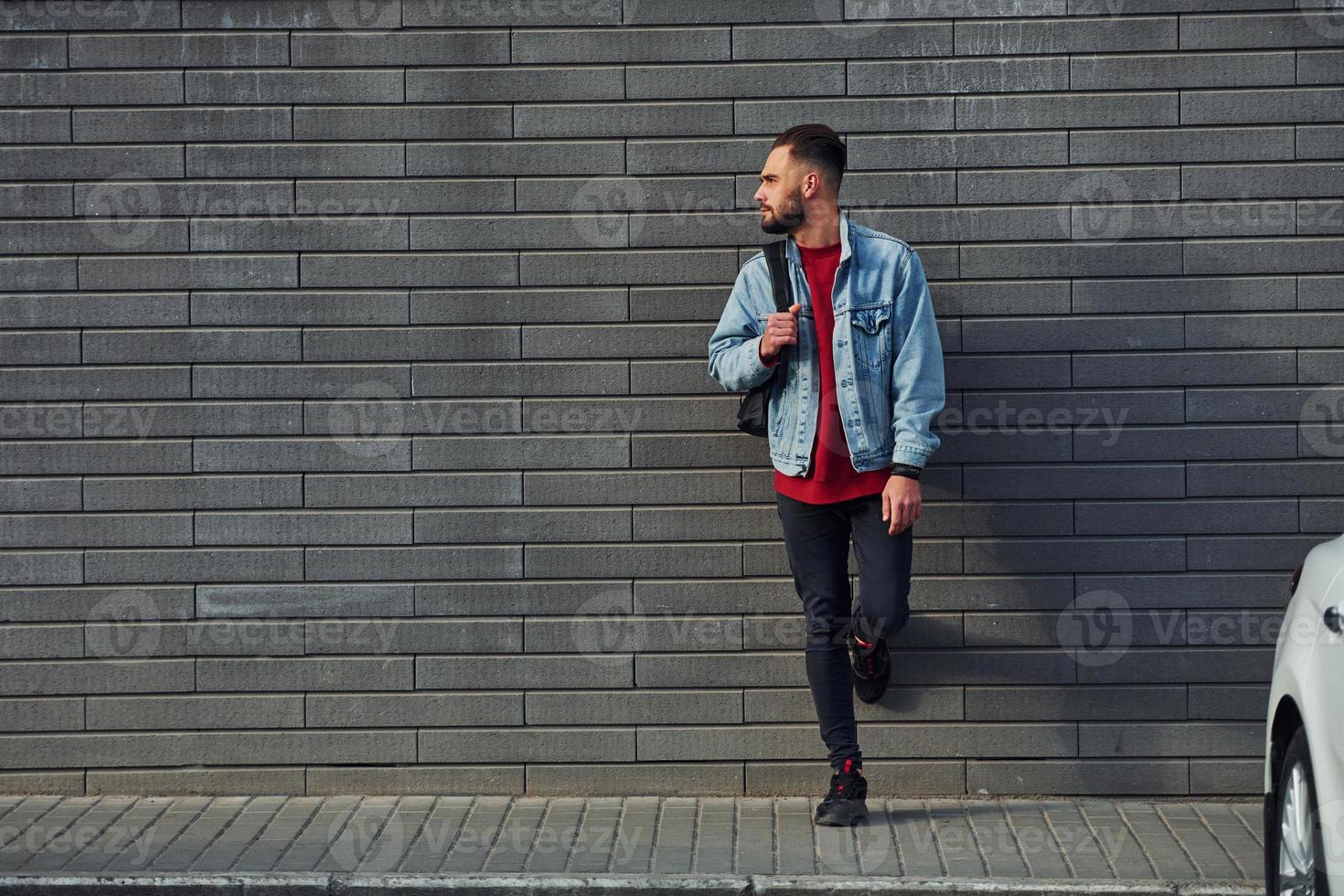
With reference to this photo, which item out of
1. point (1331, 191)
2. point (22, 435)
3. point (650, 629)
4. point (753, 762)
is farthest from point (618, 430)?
point (1331, 191)

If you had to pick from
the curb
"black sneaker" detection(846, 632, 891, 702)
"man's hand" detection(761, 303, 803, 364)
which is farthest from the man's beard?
the curb

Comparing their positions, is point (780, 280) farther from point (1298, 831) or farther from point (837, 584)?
point (1298, 831)

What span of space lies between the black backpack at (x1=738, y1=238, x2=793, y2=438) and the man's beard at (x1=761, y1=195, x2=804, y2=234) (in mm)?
79

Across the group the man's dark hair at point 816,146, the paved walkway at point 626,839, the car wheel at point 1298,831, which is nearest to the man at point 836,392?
the man's dark hair at point 816,146

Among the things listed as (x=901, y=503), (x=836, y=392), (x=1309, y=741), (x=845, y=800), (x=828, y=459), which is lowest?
(x=845, y=800)

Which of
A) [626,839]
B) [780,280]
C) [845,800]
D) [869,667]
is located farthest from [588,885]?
[780,280]

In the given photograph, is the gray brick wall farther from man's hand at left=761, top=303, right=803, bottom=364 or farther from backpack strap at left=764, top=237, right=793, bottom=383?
man's hand at left=761, top=303, right=803, bottom=364

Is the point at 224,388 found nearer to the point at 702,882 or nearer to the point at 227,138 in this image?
the point at 227,138

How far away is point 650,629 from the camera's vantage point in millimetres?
5844

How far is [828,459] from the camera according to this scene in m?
5.35

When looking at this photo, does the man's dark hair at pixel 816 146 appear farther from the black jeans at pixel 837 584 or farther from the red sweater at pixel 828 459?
the black jeans at pixel 837 584

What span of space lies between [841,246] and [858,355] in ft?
1.34

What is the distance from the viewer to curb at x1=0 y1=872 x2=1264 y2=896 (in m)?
4.71

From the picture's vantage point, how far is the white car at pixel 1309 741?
3.59 metres
